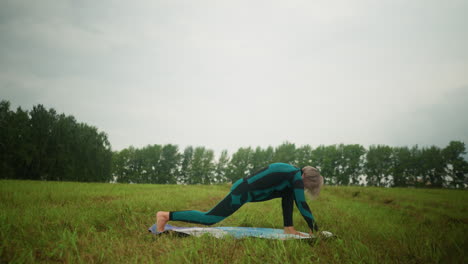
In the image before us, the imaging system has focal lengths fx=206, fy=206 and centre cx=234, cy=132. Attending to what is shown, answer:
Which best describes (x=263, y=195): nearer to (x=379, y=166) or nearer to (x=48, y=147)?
(x=48, y=147)

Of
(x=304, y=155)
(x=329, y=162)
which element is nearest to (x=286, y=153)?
(x=304, y=155)

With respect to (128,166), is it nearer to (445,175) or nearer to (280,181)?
(280,181)

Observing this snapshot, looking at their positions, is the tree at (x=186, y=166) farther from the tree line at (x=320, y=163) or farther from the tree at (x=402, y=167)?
the tree at (x=402, y=167)

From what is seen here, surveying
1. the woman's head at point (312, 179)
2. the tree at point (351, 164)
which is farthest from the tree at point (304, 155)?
the woman's head at point (312, 179)

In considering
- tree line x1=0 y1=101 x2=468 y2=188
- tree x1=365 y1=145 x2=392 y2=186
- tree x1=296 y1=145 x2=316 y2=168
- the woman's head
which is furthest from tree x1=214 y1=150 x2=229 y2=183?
the woman's head

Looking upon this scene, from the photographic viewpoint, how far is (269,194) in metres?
3.60

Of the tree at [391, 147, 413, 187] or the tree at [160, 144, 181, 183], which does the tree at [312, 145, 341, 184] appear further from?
the tree at [160, 144, 181, 183]

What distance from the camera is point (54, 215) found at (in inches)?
142

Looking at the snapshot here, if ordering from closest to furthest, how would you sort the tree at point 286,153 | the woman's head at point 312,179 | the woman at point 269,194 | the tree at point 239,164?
the woman at point 269,194, the woman's head at point 312,179, the tree at point 286,153, the tree at point 239,164

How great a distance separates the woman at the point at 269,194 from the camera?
3.22 meters

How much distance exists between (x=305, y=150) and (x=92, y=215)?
54.7 meters

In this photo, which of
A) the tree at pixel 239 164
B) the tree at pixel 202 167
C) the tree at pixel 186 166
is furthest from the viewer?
the tree at pixel 186 166

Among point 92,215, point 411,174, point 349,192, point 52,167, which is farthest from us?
point 411,174

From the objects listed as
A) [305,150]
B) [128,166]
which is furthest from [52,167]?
[305,150]
